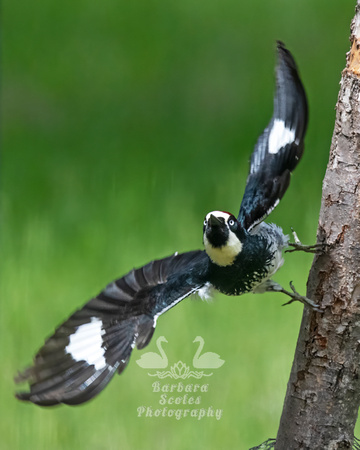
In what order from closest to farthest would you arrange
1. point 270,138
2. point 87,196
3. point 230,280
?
point 230,280 → point 270,138 → point 87,196

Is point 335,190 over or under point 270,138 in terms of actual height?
under

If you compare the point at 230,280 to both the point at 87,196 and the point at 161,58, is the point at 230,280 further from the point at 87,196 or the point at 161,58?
the point at 161,58

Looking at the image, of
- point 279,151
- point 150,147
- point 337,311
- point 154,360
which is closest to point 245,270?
point 337,311

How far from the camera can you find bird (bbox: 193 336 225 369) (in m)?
2.72

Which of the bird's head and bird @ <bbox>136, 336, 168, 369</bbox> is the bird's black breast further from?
bird @ <bbox>136, 336, 168, 369</bbox>

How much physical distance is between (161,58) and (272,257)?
2.16 meters

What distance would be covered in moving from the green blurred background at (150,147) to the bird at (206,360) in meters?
0.03

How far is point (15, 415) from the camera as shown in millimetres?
2588

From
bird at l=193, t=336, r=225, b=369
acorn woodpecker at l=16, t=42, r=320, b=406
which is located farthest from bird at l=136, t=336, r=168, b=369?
acorn woodpecker at l=16, t=42, r=320, b=406

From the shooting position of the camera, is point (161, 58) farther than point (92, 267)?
Yes

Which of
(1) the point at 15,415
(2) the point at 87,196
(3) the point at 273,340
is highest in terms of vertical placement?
(2) the point at 87,196

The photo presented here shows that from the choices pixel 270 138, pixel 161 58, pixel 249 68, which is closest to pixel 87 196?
pixel 161 58

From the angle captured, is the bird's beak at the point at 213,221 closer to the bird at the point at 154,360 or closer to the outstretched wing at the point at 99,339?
the outstretched wing at the point at 99,339

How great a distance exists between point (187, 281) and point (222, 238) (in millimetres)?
130
